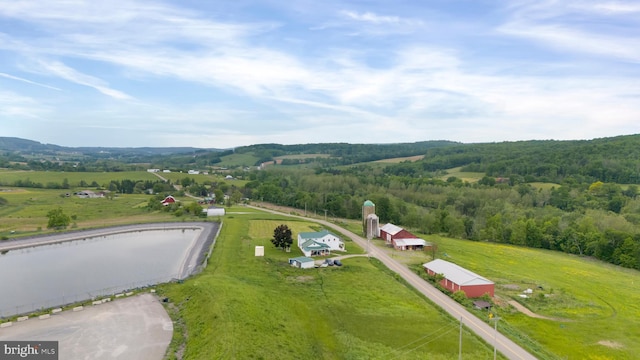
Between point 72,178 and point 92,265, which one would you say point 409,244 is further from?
point 72,178

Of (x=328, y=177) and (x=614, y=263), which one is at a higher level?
(x=328, y=177)

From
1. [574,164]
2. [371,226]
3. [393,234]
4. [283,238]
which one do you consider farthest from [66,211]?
[574,164]

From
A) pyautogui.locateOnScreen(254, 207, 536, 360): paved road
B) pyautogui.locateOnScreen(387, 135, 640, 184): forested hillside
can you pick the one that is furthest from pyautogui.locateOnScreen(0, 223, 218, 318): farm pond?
pyautogui.locateOnScreen(387, 135, 640, 184): forested hillside

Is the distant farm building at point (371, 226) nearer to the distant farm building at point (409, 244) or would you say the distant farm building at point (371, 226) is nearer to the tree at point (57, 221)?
the distant farm building at point (409, 244)

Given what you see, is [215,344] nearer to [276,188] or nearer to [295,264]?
[295,264]

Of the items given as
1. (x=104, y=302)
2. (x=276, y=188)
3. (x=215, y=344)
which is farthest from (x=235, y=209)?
(x=215, y=344)

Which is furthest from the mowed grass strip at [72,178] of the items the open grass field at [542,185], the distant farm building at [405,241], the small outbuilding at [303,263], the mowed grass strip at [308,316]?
the open grass field at [542,185]
